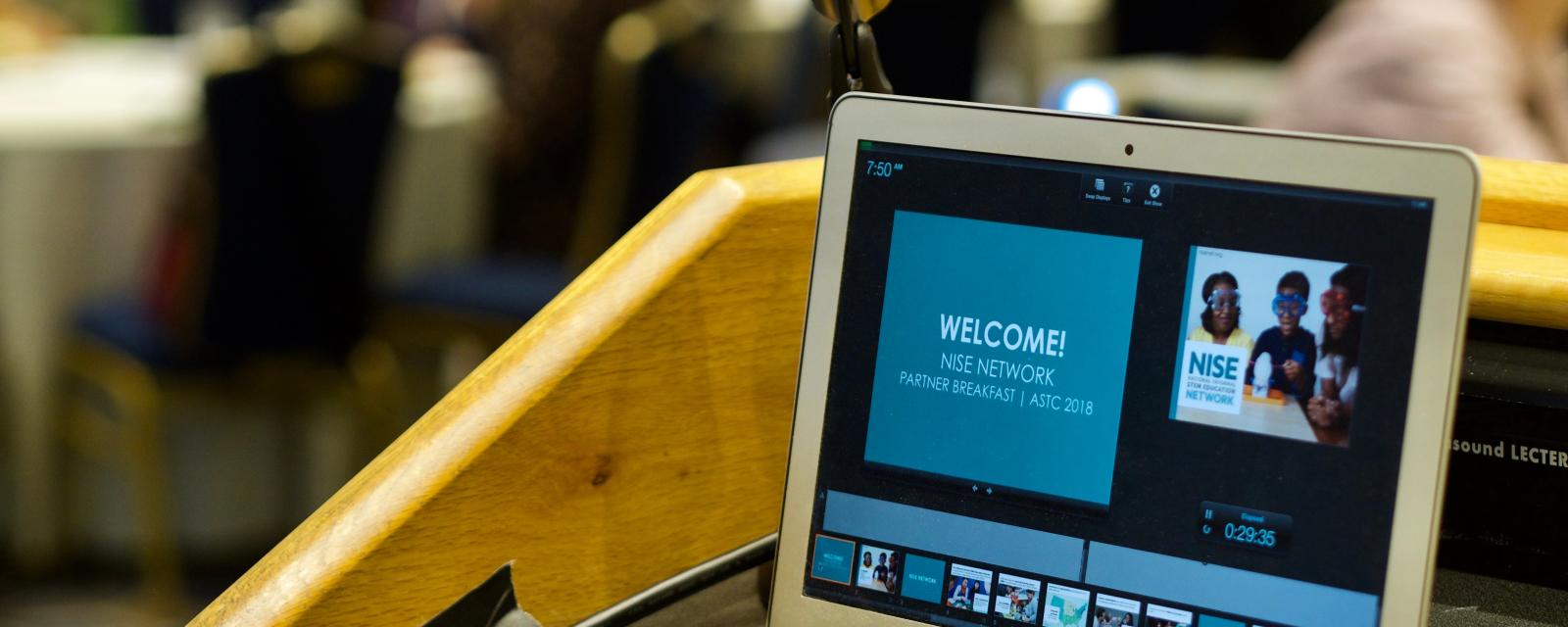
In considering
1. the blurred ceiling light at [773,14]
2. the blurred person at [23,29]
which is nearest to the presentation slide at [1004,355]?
the blurred person at [23,29]

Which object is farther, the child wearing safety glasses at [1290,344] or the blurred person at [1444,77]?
the blurred person at [1444,77]

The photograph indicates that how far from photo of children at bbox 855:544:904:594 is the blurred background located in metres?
1.56

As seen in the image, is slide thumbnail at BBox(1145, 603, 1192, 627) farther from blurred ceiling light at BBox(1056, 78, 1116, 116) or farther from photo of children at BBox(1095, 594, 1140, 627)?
blurred ceiling light at BBox(1056, 78, 1116, 116)

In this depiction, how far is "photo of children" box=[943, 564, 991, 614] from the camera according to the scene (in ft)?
1.98

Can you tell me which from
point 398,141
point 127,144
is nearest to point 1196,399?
point 398,141

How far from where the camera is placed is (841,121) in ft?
2.14

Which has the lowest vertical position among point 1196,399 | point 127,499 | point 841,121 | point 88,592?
point 88,592

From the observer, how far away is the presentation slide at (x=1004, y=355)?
597 mm

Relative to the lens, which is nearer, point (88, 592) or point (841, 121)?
point (841, 121)

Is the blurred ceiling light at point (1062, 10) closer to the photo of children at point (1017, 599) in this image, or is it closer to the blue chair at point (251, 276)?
the blue chair at point (251, 276)

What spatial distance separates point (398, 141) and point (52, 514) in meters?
0.89

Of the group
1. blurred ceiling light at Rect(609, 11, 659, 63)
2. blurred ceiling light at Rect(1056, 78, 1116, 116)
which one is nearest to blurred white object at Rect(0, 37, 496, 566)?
blurred ceiling light at Rect(609, 11, 659, 63)

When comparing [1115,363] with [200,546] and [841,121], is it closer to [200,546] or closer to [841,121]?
[841,121]

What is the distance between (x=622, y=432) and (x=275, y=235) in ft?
6.02
